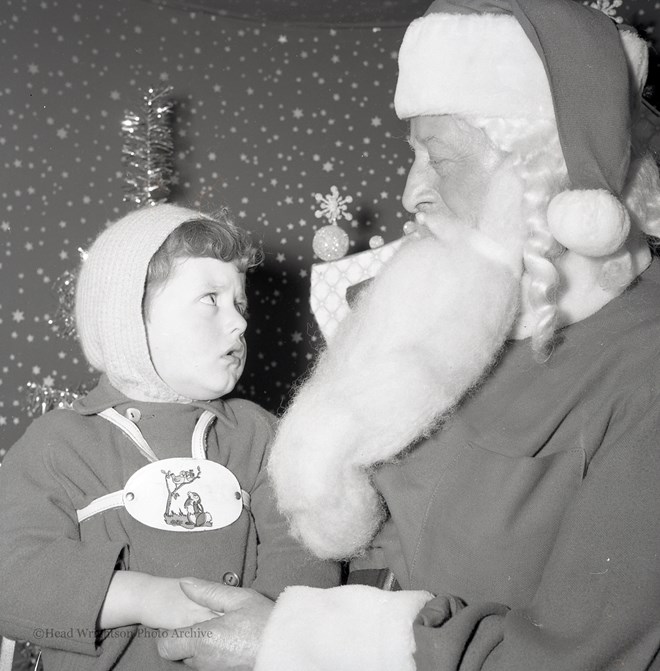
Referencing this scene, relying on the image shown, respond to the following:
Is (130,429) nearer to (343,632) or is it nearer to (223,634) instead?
(223,634)

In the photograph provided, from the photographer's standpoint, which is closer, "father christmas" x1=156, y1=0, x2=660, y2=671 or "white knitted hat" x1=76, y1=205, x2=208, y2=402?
"father christmas" x1=156, y1=0, x2=660, y2=671

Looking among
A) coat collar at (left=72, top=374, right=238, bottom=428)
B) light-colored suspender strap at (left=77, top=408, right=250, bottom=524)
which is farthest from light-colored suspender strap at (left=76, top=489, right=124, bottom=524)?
coat collar at (left=72, top=374, right=238, bottom=428)

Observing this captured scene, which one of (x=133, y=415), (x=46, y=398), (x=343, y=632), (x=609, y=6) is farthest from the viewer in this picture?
(x=46, y=398)

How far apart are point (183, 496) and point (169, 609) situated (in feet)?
0.78

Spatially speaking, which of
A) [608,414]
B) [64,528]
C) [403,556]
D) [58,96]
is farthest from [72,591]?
[58,96]

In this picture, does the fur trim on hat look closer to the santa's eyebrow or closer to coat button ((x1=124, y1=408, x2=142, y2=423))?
the santa's eyebrow

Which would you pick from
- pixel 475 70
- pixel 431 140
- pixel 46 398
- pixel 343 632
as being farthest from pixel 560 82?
pixel 46 398

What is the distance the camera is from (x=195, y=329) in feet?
5.46

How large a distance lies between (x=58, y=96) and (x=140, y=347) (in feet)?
4.71

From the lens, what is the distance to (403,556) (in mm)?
1429

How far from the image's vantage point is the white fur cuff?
3.68 feet

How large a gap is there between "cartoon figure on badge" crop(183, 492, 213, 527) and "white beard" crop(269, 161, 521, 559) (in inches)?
10.0

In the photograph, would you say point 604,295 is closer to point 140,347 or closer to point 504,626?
point 504,626

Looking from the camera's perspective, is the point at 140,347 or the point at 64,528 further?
the point at 140,347
